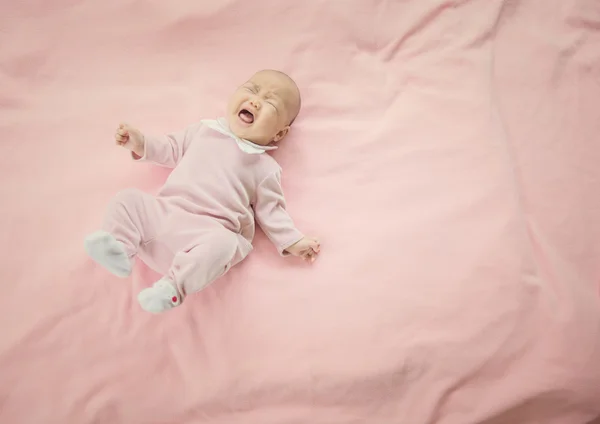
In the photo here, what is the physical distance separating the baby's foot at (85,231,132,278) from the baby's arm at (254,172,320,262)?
1.05 feet

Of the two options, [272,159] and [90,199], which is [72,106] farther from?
[272,159]

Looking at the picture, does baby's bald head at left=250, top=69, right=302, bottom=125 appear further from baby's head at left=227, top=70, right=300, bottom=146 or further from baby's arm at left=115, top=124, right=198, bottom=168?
baby's arm at left=115, top=124, right=198, bottom=168

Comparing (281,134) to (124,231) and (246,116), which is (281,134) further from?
(124,231)

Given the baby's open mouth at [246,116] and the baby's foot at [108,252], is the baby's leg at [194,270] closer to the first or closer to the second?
the baby's foot at [108,252]

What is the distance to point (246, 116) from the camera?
45.7 inches

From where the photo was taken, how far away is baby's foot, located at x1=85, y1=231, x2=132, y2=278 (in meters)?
0.90

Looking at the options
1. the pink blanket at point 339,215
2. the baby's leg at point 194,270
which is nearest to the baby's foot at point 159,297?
the baby's leg at point 194,270

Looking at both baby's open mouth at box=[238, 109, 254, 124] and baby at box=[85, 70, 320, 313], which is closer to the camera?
baby at box=[85, 70, 320, 313]

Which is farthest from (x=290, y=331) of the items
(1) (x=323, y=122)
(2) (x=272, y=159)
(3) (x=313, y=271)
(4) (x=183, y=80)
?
(4) (x=183, y=80)

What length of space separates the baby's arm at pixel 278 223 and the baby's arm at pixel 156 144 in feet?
0.73

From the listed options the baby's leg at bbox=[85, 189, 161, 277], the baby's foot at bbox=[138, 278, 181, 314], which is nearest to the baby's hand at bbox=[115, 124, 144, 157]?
the baby's leg at bbox=[85, 189, 161, 277]

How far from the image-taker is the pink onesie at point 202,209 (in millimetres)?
978

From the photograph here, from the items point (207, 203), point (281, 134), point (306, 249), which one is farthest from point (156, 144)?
point (306, 249)

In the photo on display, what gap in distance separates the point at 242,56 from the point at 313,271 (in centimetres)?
Answer: 63
